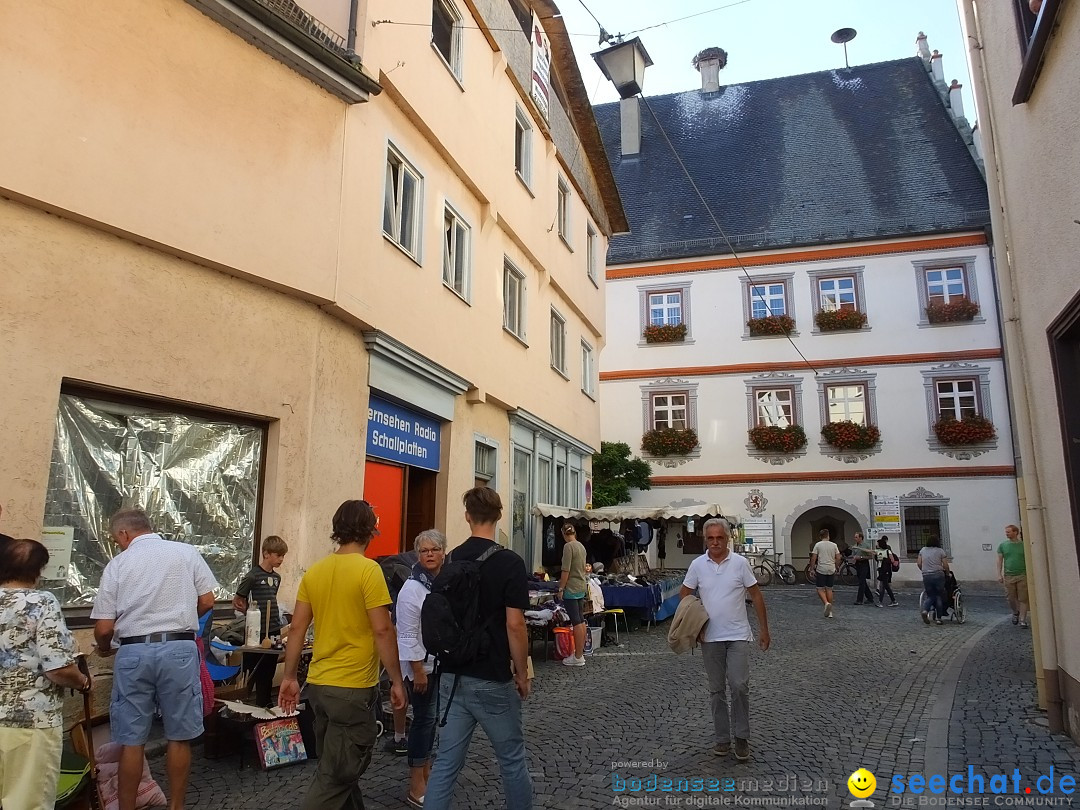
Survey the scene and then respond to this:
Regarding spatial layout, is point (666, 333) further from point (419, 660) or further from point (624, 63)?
point (419, 660)

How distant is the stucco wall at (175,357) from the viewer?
6211 mm

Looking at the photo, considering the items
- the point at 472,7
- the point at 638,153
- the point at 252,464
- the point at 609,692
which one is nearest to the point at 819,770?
the point at 609,692

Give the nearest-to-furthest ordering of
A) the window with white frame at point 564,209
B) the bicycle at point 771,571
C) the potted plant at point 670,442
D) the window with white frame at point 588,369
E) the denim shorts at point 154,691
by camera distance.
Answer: the denim shorts at point 154,691 → the window with white frame at point 564,209 → the window with white frame at point 588,369 → the bicycle at point 771,571 → the potted plant at point 670,442

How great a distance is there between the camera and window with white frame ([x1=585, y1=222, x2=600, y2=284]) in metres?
21.5

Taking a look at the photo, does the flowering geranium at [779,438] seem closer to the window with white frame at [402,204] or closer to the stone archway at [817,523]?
the stone archway at [817,523]

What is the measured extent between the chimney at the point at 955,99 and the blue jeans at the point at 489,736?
35915 mm

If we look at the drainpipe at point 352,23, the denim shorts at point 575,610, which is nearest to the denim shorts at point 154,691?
the denim shorts at point 575,610

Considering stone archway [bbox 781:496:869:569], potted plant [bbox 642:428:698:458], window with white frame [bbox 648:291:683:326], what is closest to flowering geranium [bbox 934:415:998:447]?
stone archway [bbox 781:496:869:569]

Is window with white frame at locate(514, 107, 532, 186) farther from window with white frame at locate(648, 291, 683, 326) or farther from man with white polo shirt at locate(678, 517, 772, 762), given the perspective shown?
window with white frame at locate(648, 291, 683, 326)

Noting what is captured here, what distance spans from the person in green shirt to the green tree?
15.4 m

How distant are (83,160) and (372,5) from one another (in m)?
4.55

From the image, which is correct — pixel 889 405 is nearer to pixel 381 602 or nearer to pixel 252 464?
pixel 252 464

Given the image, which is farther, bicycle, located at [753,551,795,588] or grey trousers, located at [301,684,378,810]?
bicycle, located at [753,551,795,588]

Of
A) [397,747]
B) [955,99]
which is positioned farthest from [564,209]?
[955,99]
